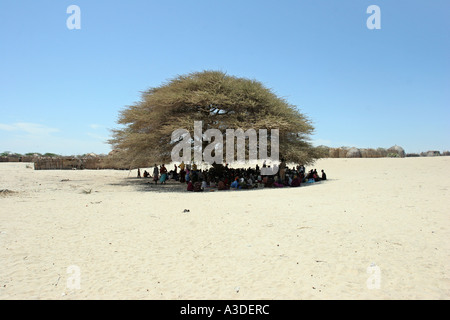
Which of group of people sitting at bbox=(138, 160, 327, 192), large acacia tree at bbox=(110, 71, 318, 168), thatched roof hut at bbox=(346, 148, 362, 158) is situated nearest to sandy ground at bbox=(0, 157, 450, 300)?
group of people sitting at bbox=(138, 160, 327, 192)

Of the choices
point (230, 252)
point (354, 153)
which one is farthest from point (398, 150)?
point (230, 252)

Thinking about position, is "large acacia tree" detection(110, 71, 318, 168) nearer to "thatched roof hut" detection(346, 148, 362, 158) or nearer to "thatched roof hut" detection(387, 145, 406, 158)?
"thatched roof hut" detection(346, 148, 362, 158)

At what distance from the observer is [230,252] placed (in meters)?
6.02

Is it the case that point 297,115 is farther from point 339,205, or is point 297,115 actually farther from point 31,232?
point 31,232

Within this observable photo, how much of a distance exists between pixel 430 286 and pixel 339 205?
20.6ft

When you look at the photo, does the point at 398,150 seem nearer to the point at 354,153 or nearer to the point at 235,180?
the point at 354,153

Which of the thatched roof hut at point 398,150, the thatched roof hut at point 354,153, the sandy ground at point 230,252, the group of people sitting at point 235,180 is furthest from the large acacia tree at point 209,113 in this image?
the thatched roof hut at point 398,150

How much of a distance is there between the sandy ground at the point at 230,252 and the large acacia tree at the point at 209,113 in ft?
32.8

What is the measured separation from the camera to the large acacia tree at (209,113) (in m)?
19.3

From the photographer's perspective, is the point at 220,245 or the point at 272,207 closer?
the point at 220,245

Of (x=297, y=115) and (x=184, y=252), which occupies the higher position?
(x=297, y=115)
